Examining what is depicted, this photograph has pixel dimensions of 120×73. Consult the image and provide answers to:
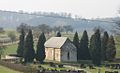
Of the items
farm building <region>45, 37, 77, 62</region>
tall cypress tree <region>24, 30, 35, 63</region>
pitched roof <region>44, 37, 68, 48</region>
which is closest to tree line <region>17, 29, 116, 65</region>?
tall cypress tree <region>24, 30, 35, 63</region>

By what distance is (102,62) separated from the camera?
68.6 meters

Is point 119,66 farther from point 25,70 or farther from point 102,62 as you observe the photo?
point 25,70

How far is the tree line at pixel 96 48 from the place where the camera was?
65562 mm

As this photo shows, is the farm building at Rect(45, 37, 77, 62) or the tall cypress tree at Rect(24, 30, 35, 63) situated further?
the farm building at Rect(45, 37, 77, 62)

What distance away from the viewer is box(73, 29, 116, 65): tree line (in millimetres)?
65562

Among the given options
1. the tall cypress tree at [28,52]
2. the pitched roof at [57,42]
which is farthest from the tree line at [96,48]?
the tall cypress tree at [28,52]

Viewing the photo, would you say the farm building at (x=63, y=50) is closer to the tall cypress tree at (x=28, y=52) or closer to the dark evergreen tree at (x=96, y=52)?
the dark evergreen tree at (x=96, y=52)

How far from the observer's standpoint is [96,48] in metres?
65.5

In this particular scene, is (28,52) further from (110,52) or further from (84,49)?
(110,52)

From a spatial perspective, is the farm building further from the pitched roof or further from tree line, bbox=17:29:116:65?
tree line, bbox=17:29:116:65

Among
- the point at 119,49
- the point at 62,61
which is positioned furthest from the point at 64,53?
the point at 119,49

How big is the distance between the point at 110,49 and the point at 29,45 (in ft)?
56.2

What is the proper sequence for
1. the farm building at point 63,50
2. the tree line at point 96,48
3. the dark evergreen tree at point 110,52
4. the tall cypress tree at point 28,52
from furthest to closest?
the dark evergreen tree at point 110,52
the farm building at point 63,50
the tree line at point 96,48
the tall cypress tree at point 28,52

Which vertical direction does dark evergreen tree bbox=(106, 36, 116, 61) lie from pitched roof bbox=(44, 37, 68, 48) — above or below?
below
